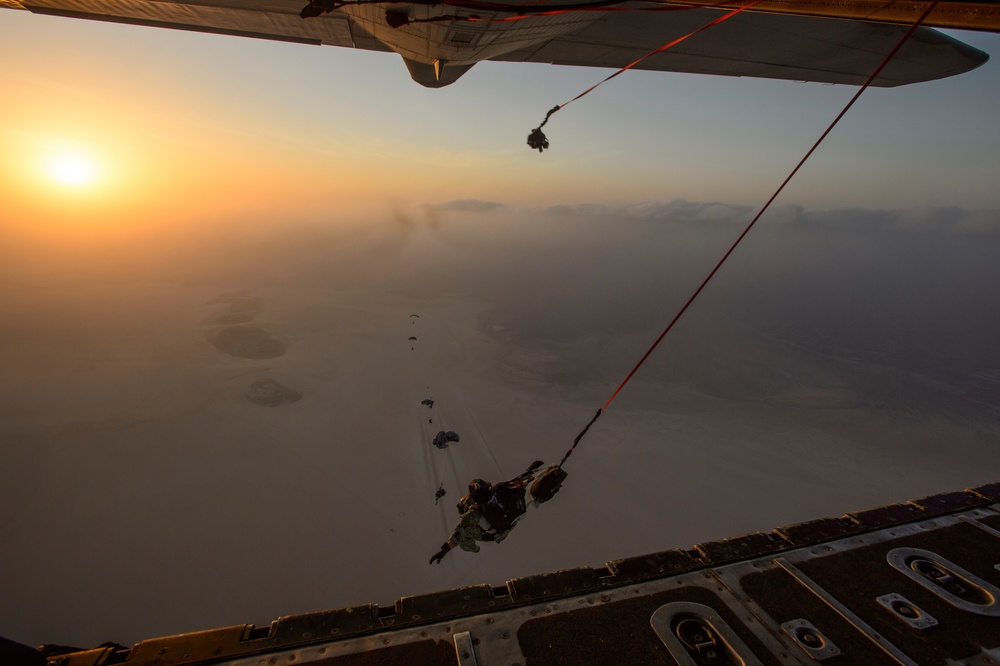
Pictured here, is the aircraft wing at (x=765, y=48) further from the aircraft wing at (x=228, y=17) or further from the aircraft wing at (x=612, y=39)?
the aircraft wing at (x=228, y=17)

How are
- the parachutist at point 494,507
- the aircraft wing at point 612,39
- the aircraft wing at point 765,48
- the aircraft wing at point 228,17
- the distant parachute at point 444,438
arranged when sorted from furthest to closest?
the distant parachute at point 444,438, the aircraft wing at point 765,48, the aircraft wing at point 228,17, the aircraft wing at point 612,39, the parachutist at point 494,507

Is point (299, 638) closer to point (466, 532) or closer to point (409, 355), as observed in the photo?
point (466, 532)

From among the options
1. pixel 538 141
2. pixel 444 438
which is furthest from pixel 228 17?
pixel 444 438

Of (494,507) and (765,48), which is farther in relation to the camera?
(765,48)

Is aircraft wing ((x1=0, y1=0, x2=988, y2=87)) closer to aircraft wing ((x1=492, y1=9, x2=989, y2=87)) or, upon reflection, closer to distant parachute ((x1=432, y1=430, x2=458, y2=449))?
aircraft wing ((x1=492, y1=9, x2=989, y2=87))

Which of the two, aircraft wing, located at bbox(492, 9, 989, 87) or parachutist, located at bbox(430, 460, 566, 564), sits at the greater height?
aircraft wing, located at bbox(492, 9, 989, 87)

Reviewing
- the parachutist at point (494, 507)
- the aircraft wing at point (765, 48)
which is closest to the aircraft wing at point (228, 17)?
the aircraft wing at point (765, 48)

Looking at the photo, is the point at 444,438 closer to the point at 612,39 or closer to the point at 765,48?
the point at 612,39

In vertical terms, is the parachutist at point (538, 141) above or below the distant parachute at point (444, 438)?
below

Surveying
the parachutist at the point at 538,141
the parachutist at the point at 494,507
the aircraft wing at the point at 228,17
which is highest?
the aircraft wing at the point at 228,17

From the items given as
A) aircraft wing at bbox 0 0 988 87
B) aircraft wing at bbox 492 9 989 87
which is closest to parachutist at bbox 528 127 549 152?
aircraft wing at bbox 0 0 988 87
